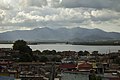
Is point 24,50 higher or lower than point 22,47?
lower

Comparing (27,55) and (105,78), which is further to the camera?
(27,55)

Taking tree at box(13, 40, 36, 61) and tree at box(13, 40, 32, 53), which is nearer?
tree at box(13, 40, 36, 61)

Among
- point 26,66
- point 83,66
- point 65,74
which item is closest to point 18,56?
point 26,66

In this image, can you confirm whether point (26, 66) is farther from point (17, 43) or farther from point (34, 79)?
point (17, 43)

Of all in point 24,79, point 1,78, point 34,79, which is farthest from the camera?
point 34,79

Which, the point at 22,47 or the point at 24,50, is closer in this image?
the point at 24,50

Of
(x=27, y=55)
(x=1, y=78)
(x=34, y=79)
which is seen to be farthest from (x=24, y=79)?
(x=27, y=55)

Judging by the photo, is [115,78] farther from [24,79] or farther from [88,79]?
[24,79]

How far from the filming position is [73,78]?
60.0 ft

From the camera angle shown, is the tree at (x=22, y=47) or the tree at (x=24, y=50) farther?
the tree at (x=22, y=47)

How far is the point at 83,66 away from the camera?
77.9 feet

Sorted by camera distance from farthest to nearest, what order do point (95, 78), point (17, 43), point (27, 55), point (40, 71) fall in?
1. point (17, 43)
2. point (27, 55)
3. point (40, 71)
4. point (95, 78)

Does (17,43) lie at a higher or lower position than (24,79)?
higher

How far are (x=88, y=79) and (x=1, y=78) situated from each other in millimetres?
6131
